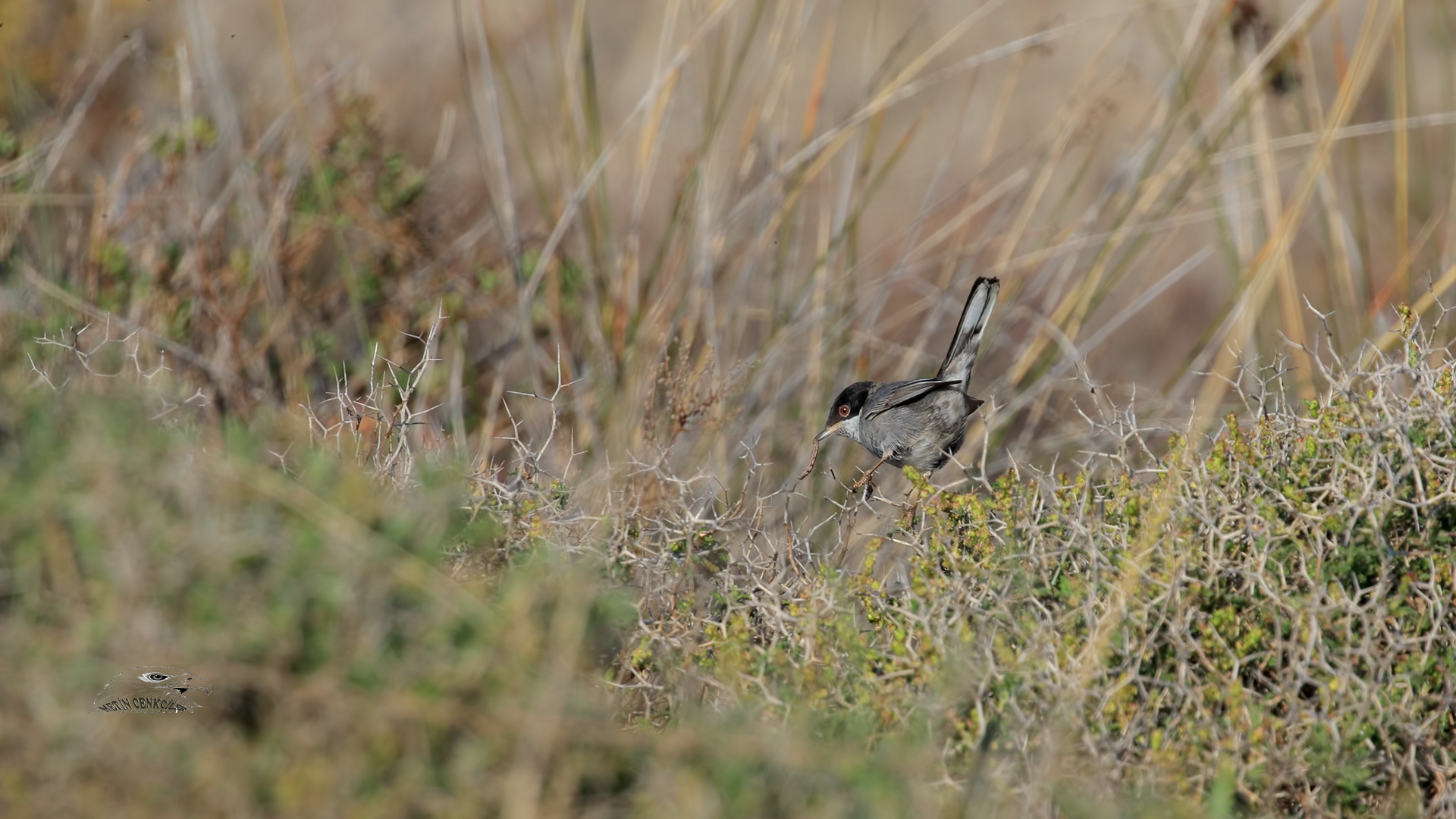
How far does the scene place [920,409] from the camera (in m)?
3.83

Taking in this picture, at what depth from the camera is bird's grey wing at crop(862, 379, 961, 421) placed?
3738 millimetres

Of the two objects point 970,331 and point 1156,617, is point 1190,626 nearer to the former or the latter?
point 1156,617

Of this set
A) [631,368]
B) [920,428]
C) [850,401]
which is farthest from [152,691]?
[920,428]

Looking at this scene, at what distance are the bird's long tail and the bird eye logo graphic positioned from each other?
2.51 meters

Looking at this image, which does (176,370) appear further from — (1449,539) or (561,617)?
(1449,539)

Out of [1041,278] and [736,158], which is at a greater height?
[736,158]

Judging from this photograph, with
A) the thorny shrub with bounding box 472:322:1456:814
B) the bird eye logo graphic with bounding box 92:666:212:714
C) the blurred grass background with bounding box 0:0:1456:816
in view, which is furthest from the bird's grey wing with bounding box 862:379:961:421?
the bird eye logo graphic with bounding box 92:666:212:714

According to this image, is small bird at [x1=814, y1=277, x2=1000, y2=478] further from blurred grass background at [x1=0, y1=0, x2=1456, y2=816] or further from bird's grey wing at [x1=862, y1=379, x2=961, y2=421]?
blurred grass background at [x1=0, y1=0, x2=1456, y2=816]

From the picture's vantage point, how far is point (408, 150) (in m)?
6.22

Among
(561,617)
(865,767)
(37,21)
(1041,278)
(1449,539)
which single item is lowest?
(1041,278)

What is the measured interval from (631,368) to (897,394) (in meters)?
0.87

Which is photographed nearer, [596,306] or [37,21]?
[596,306]

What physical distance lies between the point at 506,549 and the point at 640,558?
0.97ft

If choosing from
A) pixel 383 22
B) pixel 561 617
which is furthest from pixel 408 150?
pixel 561 617
